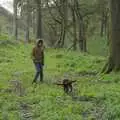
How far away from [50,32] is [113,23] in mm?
38348

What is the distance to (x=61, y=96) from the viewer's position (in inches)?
611

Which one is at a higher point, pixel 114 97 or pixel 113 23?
pixel 113 23

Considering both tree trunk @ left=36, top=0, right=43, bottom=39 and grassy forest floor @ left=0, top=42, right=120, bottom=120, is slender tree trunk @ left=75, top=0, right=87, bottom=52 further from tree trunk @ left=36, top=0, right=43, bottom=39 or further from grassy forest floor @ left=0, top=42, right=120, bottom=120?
grassy forest floor @ left=0, top=42, right=120, bottom=120

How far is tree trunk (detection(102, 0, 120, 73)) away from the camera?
73.1ft

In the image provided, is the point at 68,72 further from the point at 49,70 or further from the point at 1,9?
the point at 1,9

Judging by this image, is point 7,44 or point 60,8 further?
point 60,8

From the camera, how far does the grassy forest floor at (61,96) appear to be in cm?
1239

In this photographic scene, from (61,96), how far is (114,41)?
7.84 meters

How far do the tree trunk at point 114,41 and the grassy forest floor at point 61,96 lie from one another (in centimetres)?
73

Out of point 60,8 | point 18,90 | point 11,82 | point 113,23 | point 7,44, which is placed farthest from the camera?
point 60,8

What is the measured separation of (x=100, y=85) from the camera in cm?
1853

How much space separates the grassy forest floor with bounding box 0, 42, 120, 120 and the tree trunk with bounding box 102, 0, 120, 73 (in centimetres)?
73

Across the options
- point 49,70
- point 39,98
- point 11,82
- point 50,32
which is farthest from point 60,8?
point 39,98

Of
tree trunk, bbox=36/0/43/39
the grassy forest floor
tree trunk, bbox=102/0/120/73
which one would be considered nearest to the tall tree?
tree trunk, bbox=36/0/43/39
